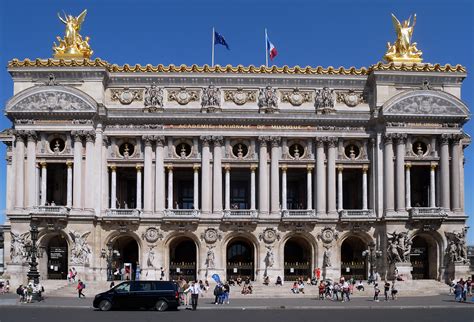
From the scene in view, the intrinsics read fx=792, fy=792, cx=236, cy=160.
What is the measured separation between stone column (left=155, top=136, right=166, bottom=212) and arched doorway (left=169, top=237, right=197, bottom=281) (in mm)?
4014

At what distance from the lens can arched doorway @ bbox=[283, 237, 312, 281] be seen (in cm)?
Answer: 7688

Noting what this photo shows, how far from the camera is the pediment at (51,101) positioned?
74500mm

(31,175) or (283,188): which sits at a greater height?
(31,175)

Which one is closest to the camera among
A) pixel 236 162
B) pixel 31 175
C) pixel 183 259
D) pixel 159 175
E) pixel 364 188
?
pixel 31 175

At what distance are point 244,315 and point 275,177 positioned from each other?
3340 cm

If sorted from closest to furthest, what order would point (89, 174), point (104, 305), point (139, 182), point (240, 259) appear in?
point (104, 305) < point (89, 174) < point (139, 182) < point (240, 259)

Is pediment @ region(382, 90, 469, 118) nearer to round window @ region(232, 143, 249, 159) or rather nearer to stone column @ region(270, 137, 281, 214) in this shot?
stone column @ region(270, 137, 281, 214)

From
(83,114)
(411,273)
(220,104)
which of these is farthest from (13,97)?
(411,273)

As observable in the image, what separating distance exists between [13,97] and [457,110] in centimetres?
4227

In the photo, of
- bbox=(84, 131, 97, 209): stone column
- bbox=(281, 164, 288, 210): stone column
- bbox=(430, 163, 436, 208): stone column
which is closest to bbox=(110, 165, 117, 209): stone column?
bbox=(84, 131, 97, 209): stone column

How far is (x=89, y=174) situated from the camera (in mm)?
74375

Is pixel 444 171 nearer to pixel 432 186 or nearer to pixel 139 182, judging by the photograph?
pixel 432 186

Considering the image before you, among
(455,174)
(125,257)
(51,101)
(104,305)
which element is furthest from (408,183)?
(104,305)

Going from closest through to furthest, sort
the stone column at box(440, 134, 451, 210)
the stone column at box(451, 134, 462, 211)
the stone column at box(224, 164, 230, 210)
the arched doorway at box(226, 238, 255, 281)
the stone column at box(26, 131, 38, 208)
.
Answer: the stone column at box(26, 131, 38, 208) → the stone column at box(440, 134, 451, 210) → the stone column at box(451, 134, 462, 211) → the stone column at box(224, 164, 230, 210) → the arched doorway at box(226, 238, 255, 281)
